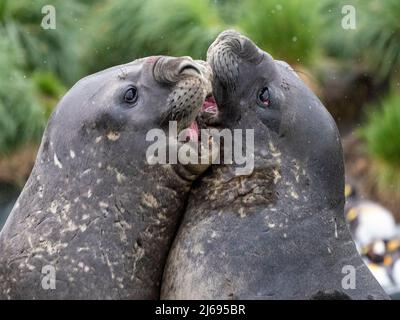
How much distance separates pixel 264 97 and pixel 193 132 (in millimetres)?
487

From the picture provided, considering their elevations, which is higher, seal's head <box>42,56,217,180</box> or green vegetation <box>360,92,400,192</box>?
green vegetation <box>360,92,400,192</box>

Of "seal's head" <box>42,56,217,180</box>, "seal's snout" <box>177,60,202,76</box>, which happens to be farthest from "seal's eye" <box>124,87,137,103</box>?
"seal's snout" <box>177,60,202,76</box>

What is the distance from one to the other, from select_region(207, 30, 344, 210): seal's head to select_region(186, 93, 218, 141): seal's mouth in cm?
9

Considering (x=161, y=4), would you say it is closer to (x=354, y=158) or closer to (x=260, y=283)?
(x=354, y=158)

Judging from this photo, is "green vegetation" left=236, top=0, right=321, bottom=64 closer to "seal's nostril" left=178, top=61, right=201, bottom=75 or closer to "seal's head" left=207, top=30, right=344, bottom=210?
"seal's head" left=207, top=30, right=344, bottom=210

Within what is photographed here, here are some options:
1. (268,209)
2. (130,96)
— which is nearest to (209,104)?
(130,96)

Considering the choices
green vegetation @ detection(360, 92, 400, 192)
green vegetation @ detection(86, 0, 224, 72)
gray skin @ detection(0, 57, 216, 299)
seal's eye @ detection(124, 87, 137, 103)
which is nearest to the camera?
gray skin @ detection(0, 57, 216, 299)

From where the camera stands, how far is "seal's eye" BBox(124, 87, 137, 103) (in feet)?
23.6

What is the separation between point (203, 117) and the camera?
7492mm

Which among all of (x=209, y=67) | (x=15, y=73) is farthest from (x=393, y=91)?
(x=209, y=67)

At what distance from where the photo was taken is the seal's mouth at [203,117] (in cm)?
733

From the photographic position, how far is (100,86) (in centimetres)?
730

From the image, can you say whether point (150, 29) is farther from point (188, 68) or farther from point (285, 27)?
point (188, 68)
